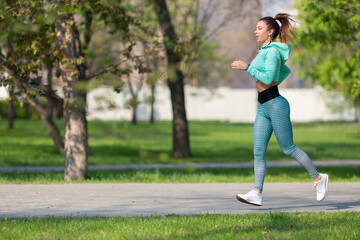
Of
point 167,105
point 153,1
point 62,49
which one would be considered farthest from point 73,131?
point 167,105

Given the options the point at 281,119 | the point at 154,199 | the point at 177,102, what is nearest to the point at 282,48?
the point at 281,119

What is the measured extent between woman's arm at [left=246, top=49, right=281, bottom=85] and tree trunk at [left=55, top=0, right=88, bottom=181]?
13.9 feet

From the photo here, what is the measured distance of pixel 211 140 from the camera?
28391mm

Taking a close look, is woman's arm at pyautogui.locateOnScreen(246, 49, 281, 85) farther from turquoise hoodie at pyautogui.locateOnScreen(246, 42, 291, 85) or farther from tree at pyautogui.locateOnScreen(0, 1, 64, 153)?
tree at pyautogui.locateOnScreen(0, 1, 64, 153)

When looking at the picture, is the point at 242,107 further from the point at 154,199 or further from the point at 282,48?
the point at 282,48

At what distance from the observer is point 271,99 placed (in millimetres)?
7074

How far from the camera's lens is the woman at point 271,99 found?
7.02 m

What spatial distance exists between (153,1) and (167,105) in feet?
103

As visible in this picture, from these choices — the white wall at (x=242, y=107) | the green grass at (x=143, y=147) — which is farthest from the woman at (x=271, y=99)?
the white wall at (x=242, y=107)

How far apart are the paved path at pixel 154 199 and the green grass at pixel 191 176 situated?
A: 3.34ft

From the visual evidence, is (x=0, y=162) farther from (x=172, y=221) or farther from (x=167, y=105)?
(x=167, y=105)

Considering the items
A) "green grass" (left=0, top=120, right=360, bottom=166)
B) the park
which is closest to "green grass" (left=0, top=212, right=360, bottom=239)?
the park

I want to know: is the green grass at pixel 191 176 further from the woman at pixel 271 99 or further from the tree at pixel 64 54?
the woman at pixel 271 99

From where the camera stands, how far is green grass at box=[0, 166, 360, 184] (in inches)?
439
